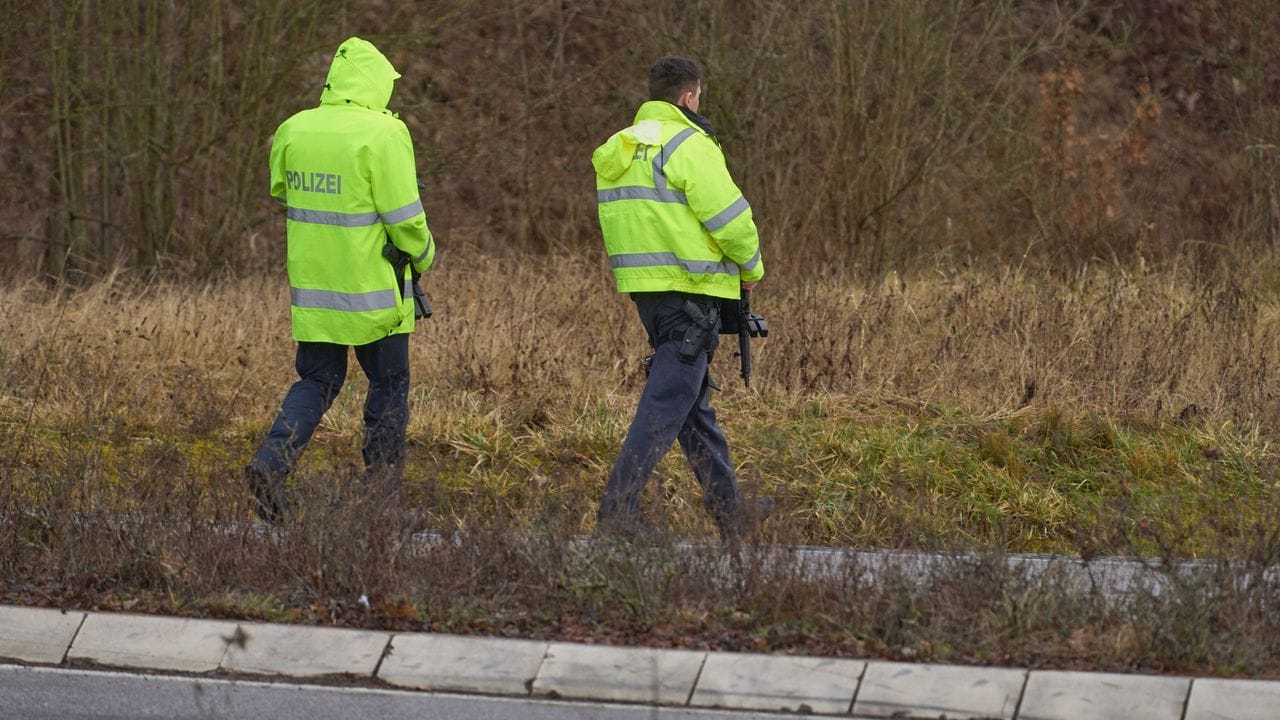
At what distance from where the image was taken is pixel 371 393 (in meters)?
6.56

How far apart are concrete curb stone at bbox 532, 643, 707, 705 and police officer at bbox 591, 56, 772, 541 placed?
109 cm

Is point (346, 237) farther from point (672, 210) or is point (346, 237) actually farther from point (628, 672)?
point (628, 672)

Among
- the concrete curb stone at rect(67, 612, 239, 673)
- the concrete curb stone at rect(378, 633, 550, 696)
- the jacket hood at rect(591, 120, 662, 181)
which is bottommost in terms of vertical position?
the concrete curb stone at rect(67, 612, 239, 673)

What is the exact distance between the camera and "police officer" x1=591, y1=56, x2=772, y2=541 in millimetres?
5875

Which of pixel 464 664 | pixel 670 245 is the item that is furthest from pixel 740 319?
pixel 464 664

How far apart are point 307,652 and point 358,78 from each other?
2.40 m

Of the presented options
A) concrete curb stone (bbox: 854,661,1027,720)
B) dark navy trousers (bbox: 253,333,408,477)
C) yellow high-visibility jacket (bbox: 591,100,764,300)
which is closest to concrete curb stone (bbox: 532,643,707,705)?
concrete curb stone (bbox: 854,661,1027,720)

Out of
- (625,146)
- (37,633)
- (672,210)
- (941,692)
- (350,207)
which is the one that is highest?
(625,146)

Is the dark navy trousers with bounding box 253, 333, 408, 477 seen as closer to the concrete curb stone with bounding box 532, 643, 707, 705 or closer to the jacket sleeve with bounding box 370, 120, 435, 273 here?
the jacket sleeve with bounding box 370, 120, 435, 273

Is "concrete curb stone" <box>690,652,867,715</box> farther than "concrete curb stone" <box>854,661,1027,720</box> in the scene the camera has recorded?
Yes

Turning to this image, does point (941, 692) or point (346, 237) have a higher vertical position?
point (346, 237)

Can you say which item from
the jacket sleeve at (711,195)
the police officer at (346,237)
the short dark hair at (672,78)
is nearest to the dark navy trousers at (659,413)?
the jacket sleeve at (711,195)

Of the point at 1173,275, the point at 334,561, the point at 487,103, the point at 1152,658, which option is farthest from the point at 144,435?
the point at 487,103

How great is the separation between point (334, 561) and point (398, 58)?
39.4 feet
